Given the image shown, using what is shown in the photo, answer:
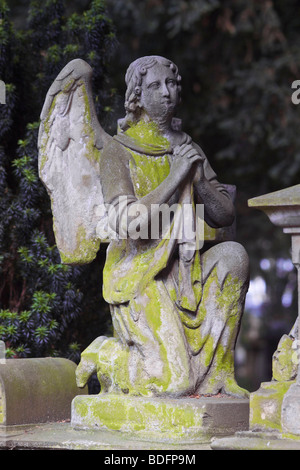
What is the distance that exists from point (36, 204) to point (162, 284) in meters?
2.21

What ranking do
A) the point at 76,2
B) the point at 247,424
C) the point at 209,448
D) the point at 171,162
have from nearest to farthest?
the point at 209,448, the point at 247,424, the point at 171,162, the point at 76,2

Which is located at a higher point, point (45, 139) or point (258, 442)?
point (45, 139)

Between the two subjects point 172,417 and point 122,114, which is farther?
point 122,114

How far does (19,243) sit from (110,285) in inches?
78.6

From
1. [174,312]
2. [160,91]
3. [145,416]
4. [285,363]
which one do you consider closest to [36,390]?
[145,416]

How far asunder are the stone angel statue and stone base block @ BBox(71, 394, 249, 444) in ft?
0.32

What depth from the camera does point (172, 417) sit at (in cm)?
498

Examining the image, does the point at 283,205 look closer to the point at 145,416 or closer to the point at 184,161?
the point at 184,161

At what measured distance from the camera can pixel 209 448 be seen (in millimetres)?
4793

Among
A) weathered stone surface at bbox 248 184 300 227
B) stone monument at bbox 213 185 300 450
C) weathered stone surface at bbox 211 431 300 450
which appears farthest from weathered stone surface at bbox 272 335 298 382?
weathered stone surface at bbox 248 184 300 227

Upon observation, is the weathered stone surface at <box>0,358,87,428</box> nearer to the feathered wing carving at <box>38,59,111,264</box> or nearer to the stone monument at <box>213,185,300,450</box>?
the feathered wing carving at <box>38,59,111,264</box>

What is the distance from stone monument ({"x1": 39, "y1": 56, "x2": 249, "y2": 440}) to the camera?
5.12m
